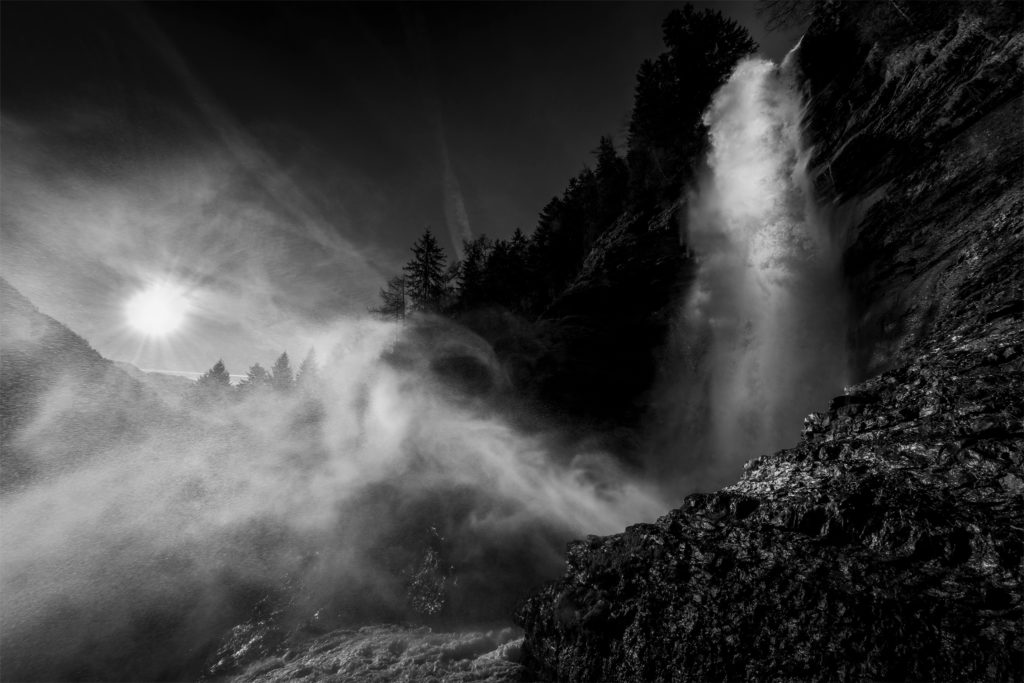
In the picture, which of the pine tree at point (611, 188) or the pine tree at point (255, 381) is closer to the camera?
the pine tree at point (611, 188)

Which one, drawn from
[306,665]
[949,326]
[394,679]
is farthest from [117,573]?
[949,326]

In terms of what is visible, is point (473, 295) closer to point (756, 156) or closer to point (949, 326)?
point (756, 156)

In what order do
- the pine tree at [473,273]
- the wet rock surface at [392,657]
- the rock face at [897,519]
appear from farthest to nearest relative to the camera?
the pine tree at [473,273] < the wet rock surface at [392,657] < the rock face at [897,519]

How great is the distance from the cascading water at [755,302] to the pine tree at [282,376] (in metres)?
52.2

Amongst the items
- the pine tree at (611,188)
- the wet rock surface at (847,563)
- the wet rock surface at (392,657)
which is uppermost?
the pine tree at (611,188)

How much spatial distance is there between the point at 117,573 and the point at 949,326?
21.0m

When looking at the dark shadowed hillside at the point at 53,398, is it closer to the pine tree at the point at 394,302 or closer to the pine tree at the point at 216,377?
the pine tree at the point at 394,302

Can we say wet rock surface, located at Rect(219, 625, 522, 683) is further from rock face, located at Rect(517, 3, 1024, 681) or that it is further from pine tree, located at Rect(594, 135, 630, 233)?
pine tree, located at Rect(594, 135, 630, 233)

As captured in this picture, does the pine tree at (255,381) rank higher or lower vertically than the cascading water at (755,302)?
higher

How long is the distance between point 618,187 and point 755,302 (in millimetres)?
16677

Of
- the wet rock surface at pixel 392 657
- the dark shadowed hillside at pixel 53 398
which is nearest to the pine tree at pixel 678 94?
the wet rock surface at pixel 392 657

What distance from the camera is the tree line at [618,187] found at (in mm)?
24891

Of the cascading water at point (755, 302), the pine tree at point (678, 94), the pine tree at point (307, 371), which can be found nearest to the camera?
the cascading water at point (755, 302)

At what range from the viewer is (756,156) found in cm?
1900
